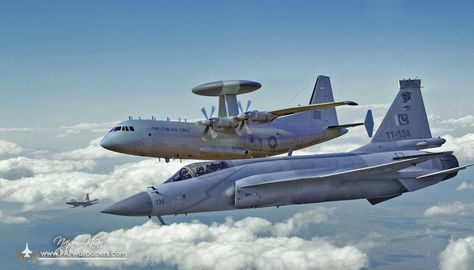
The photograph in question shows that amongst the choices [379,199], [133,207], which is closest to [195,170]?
[133,207]

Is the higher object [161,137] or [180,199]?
[161,137]

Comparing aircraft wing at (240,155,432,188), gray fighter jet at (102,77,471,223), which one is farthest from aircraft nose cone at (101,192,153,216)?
aircraft wing at (240,155,432,188)

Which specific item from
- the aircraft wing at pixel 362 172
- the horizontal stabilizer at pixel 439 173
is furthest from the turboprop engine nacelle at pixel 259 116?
the horizontal stabilizer at pixel 439 173

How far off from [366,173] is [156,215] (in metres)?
10.9

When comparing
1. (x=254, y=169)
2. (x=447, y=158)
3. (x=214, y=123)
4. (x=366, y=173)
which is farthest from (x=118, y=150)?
(x=447, y=158)

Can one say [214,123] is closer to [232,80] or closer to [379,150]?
[232,80]

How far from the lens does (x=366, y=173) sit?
28609 mm

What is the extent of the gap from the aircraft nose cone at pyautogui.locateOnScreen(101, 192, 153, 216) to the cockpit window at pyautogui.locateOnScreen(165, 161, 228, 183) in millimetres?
1793

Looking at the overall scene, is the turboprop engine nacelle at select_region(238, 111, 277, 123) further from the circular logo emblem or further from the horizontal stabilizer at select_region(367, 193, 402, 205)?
the horizontal stabilizer at select_region(367, 193, 402, 205)

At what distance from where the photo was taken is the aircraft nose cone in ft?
76.8

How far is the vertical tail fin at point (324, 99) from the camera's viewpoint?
49656 millimetres

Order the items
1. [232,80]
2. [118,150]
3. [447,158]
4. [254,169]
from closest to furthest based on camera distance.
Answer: [254,169]
[447,158]
[118,150]
[232,80]

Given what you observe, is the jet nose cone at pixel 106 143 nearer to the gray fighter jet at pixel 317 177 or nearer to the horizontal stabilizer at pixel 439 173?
the gray fighter jet at pixel 317 177

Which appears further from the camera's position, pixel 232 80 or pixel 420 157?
pixel 232 80
